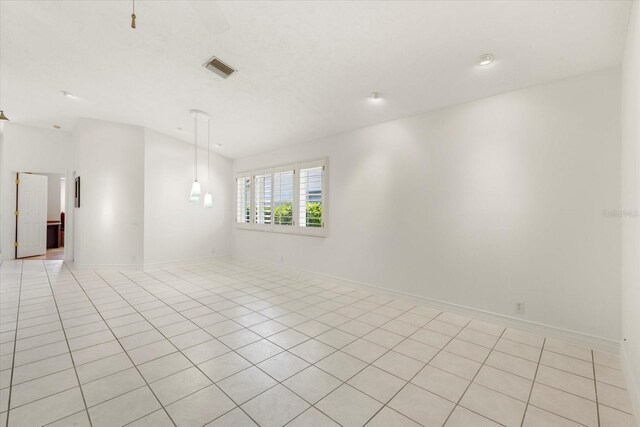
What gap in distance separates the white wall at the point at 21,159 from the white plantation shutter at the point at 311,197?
620 centimetres

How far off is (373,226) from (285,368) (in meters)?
2.60

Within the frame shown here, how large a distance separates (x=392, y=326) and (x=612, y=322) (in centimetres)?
201

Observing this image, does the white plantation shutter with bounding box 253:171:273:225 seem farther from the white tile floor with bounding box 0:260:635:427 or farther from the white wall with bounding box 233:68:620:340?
the white tile floor with bounding box 0:260:635:427

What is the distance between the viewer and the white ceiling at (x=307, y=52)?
2.21 metres

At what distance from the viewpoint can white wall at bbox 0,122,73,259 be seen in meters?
6.42

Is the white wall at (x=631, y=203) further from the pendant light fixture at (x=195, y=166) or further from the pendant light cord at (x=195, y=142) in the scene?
the pendant light cord at (x=195, y=142)

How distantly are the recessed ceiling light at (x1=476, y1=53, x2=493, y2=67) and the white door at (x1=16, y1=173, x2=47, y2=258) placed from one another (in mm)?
9975

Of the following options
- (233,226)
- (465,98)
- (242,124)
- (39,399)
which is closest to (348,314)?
(39,399)

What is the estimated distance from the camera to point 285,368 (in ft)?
7.43

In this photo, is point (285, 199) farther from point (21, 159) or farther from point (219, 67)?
point (21, 159)

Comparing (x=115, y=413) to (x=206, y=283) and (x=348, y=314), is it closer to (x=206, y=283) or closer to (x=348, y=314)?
(x=348, y=314)

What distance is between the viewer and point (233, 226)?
7.45m

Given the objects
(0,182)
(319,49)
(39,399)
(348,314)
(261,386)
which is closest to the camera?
(39,399)

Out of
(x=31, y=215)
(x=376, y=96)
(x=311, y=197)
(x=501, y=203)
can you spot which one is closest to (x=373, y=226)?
(x=311, y=197)
